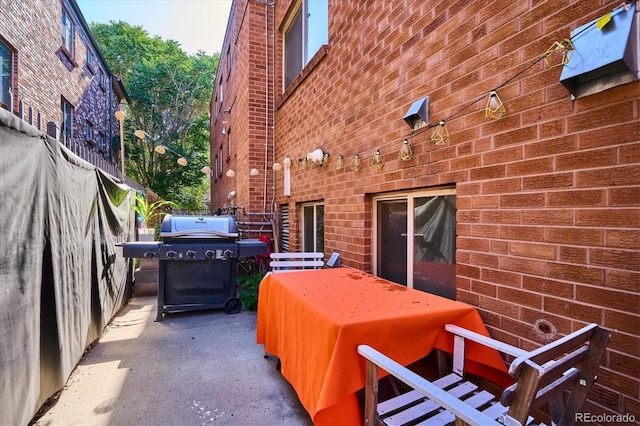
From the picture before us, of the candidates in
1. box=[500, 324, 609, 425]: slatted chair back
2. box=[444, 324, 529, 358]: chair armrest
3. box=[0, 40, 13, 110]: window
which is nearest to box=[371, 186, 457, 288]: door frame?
box=[444, 324, 529, 358]: chair armrest

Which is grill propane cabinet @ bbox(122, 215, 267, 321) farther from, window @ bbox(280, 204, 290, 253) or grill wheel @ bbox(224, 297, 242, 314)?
window @ bbox(280, 204, 290, 253)

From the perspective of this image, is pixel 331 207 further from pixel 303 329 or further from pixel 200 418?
pixel 200 418

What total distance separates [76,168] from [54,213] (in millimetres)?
798

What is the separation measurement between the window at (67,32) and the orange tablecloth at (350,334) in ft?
40.4

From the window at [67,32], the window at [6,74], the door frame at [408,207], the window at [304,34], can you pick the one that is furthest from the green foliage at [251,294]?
the window at [67,32]

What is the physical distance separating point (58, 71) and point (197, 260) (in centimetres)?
940

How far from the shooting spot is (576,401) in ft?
4.16

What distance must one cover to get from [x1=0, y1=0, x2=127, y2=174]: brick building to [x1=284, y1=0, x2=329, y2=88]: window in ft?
11.0

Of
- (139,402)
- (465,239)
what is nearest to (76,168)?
(139,402)

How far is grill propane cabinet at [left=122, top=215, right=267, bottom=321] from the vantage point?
Result: 4.22m

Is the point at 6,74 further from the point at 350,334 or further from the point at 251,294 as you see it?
the point at 350,334

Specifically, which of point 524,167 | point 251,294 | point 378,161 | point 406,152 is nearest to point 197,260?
point 251,294

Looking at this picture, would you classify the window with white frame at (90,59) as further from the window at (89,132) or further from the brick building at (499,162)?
the brick building at (499,162)

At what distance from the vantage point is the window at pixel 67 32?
9.92 m
